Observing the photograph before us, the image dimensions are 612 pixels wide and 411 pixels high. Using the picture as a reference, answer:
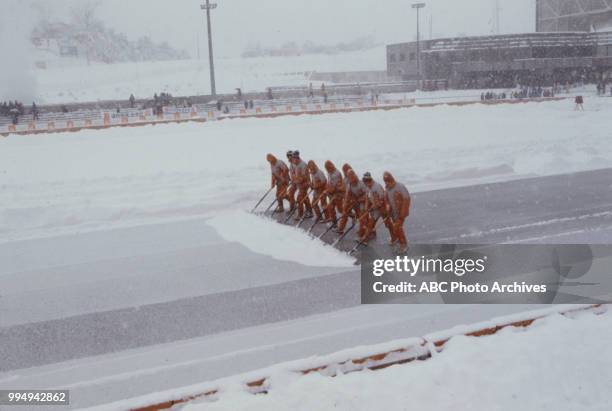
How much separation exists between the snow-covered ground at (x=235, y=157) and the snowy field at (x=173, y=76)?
40.6 meters

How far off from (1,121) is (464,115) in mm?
24909

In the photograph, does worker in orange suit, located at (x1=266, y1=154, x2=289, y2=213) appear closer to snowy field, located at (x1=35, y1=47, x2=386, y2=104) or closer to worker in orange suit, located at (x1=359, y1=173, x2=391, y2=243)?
worker in orange suit, located at (x1=359, y1=173, x2=391, y2=243)

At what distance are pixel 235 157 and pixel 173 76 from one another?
71474mm

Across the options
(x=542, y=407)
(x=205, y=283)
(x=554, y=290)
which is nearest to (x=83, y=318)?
(x=205, y=283)

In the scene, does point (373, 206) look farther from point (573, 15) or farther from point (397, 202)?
point (573, 15)

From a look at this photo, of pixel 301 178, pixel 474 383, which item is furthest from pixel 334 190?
pixel 474 383

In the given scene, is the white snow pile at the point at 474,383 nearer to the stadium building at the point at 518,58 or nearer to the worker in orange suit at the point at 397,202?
the worker in orange suit at the point at 397,202

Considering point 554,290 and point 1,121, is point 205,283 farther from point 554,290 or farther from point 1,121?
point 1,121

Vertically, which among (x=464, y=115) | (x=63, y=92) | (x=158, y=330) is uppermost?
(x=63, y=92)

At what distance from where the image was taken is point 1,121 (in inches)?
1211

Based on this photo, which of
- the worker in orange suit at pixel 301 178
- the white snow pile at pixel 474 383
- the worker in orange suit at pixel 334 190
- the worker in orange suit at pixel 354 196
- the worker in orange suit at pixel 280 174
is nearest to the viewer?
the white snow pile at pixel 474 383

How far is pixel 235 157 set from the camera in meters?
21.8

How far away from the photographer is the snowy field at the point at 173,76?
72.6 m

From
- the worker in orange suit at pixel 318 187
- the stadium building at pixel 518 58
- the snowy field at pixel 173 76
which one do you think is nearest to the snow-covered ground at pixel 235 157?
the worker in orange suit at pixel 318 187
